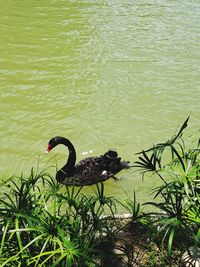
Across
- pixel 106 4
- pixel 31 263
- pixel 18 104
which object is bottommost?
pixel 31 263

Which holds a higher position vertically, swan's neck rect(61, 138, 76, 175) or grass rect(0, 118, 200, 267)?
swan's neck rect(61, 138, 76, 175)

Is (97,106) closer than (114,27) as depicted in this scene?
Yes

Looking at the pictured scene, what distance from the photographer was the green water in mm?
5801

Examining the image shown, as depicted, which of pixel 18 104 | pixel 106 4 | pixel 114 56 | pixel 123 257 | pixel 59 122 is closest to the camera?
pixel 123 257

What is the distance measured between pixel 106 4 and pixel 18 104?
20.5 ft

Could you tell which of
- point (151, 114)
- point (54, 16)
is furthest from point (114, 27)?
point (151, 114)

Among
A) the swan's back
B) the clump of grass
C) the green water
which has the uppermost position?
the green water

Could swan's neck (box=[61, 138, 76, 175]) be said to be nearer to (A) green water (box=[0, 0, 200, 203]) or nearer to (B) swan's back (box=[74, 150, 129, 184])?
(B) swan's back (box=[74, 150, 129, 184])

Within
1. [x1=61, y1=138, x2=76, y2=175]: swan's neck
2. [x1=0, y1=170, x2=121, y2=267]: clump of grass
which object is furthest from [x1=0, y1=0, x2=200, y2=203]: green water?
[x1=0, y1=170, x2=121, y2=267]: clump of grass

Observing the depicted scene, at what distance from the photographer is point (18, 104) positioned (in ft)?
21.7

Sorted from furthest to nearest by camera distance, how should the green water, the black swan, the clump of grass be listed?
the green water < the black swan < the clump of grass

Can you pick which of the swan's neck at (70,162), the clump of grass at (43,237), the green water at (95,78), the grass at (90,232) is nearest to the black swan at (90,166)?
the swan's neck at (70,162)

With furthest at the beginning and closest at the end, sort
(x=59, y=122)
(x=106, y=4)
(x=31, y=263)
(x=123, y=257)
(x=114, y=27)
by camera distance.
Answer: (x=106, y=4), (x=114, y=27), (x=59, y=122), (x=123, y=257), (x=31, y=263)

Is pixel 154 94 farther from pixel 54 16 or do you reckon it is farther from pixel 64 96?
pixel 54 16
